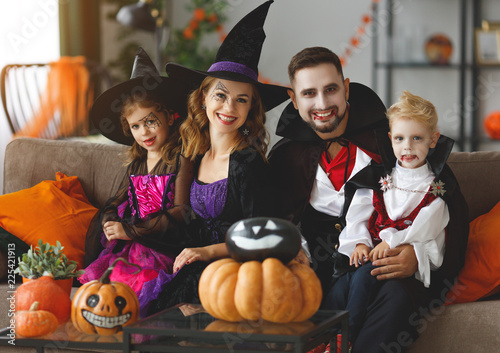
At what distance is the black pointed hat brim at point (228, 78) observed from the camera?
2.20 meters

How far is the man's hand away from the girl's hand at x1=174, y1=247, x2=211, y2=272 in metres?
0.54

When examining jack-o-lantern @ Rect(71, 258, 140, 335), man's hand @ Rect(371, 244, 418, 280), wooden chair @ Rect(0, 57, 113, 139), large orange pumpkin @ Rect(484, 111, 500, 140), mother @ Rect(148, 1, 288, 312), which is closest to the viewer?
jack-o-lantern @ Rect(71, 258, 140, 335)

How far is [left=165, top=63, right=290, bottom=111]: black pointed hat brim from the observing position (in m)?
2.20

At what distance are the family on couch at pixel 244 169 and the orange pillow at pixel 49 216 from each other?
0.09 metres

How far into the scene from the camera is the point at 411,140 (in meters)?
2.02

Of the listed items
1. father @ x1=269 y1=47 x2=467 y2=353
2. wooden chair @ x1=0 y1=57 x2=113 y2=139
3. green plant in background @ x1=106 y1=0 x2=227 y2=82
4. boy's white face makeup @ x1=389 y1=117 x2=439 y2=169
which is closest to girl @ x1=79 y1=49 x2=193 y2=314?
father @ x1=269 y1=47 x2=467 y2=353

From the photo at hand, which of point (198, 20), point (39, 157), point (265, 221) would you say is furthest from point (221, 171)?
point (198, 20)

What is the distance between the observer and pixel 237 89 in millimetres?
2219

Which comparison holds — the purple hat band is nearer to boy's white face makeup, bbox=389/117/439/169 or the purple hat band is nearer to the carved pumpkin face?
boy's white face makeup, bbox=389/117/439/169

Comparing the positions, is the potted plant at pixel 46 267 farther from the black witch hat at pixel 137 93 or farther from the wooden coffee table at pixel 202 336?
the black witch hat at pixel 137 93

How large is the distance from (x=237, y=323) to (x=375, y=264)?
0.62 meters

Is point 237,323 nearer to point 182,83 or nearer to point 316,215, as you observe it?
point 316,215

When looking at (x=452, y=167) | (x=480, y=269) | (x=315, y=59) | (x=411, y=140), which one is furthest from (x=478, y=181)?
(x=315, y=59)

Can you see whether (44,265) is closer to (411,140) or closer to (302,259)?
(302,259)
